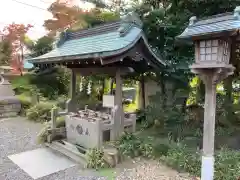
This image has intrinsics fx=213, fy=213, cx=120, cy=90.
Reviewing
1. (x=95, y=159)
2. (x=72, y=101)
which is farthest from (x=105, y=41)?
(x=95, y=159)

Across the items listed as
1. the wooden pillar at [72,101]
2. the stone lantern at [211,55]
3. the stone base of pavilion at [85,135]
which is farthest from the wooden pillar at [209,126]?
the wooden pillar at [72,101]

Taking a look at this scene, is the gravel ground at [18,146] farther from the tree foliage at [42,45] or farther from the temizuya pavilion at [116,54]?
the tree foliage at [42,45]

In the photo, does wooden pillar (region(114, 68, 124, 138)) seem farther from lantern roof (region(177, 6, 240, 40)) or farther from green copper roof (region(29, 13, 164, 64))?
lantern roof (region(177, 6, 240, 40))

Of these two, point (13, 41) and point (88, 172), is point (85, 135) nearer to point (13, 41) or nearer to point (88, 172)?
point (88, 172)

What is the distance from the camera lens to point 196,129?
6.70 metres

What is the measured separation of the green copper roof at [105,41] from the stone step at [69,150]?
2.18m

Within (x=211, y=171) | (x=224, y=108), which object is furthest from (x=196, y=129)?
(x=211, y=171)

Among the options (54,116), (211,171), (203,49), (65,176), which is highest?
(203,49)

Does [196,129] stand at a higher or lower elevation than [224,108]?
lower

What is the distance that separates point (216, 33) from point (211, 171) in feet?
7.25

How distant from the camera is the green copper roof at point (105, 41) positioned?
4.48 meters

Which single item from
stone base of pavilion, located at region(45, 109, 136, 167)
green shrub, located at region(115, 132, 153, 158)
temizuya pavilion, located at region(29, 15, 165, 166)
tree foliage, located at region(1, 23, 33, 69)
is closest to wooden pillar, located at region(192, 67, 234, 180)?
green shrub, located at region(115, 132, 153, 158)

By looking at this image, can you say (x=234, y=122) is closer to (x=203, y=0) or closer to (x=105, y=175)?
(x=203, y=0)

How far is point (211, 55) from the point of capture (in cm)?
332
